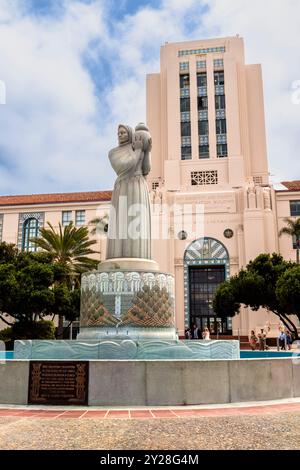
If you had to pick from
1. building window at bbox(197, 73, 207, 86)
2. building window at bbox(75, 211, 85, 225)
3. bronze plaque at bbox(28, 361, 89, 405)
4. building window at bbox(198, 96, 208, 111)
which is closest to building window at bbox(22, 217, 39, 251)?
building window at bbox(75, 211, 85, 225)

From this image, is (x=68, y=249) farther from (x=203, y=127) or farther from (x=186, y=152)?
(x=203, y=127)

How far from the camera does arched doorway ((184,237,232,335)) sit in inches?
1652

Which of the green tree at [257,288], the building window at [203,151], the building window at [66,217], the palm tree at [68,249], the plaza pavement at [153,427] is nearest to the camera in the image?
the plaza pavement at [153,427]

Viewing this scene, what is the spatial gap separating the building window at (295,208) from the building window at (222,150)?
894 cm

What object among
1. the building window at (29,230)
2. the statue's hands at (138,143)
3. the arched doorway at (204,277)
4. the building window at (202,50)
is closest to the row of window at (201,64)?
the building window at (202,50)

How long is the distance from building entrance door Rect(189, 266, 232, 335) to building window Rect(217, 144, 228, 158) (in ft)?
41.4

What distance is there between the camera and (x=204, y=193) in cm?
4362

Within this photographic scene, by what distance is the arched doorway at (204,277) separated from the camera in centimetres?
4197

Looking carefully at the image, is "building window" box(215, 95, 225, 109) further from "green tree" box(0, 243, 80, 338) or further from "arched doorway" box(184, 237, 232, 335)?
"green tree" box(0, 243, 80, 338)

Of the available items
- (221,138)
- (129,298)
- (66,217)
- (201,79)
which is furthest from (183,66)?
(129,298)

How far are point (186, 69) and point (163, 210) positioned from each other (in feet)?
61.0

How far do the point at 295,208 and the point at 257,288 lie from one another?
613 inches

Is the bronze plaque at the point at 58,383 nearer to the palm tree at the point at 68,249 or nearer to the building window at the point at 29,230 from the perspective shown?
the palm tree at the point at 68,249

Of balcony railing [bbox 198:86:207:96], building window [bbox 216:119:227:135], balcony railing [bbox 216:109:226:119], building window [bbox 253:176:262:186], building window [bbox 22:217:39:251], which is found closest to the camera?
building window [bbox 22:217:39:251]
